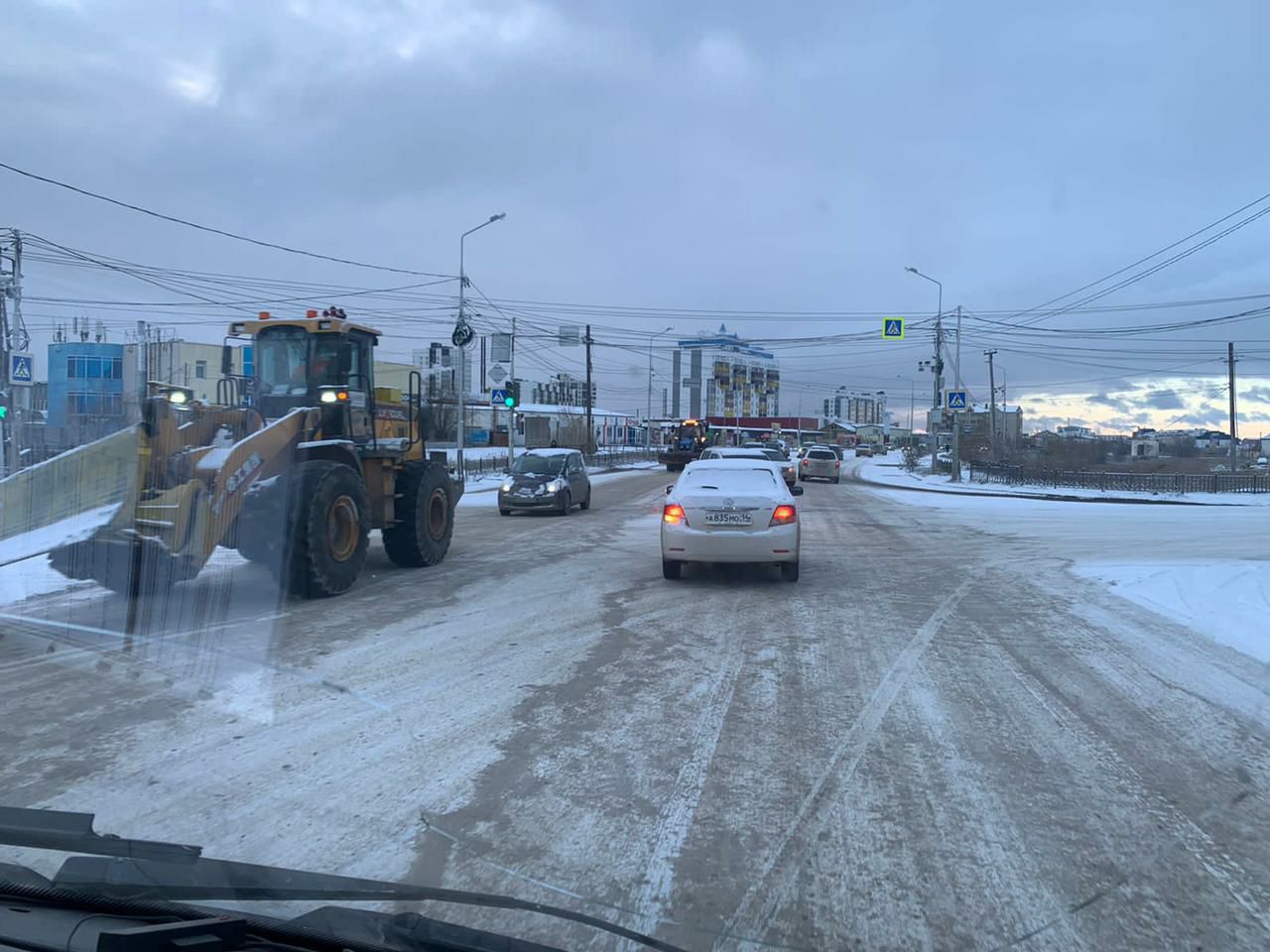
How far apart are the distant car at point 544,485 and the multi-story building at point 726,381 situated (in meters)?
60.6

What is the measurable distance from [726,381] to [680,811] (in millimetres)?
112247

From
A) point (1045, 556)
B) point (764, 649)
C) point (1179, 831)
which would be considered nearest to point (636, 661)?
point (764, 649)

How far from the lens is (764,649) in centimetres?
789

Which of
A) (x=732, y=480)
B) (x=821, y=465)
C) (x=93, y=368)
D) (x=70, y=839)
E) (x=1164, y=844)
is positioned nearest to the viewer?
(x=70, y=839)

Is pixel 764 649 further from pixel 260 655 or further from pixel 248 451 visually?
pixel 248 451

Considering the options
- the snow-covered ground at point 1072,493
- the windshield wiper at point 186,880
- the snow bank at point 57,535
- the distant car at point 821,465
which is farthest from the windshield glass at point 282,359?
the distant car at point 821,465

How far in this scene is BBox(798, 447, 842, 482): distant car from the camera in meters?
41.0

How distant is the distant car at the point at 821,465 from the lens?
134 ft

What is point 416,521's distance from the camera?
12242mm

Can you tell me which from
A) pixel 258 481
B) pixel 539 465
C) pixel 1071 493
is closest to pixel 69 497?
pixel 258 481

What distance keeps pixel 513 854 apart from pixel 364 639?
443cm

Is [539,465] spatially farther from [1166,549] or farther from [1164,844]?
[1164,844]

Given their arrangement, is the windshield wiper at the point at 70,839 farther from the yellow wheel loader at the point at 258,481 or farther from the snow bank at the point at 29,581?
the snow bank at the point at 29,581

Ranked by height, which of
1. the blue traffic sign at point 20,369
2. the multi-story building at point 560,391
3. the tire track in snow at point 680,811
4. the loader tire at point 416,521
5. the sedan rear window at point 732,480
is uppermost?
the multi-story building at point 560,391
